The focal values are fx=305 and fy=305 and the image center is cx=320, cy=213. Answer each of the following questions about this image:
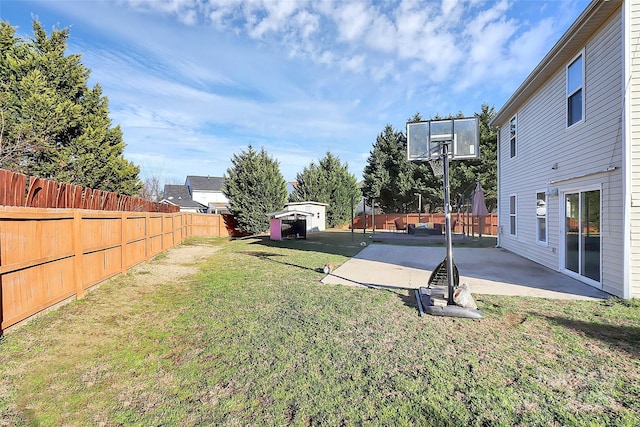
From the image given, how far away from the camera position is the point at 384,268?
7.98 m

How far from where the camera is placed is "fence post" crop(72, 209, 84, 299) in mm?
4828

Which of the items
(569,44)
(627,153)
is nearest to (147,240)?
(627,153)

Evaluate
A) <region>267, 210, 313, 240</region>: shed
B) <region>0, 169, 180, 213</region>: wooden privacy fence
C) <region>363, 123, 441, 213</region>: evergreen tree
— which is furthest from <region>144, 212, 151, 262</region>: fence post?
<region>363, 123, 441, 213</region>: evergreen tree

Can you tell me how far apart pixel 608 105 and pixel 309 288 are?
628 centimetres

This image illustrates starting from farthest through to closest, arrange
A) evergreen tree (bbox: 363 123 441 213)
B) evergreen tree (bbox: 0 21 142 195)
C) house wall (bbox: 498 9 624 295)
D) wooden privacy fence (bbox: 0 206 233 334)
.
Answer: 1. evergreen tree (bbox: 363 123 441 213)
2. evergreen tree (bbox: 0 21 142 195)
3. house wall (bbox: 498 9 624 295)
4. wooden privacy fence (bbox: 0 206 233 334)

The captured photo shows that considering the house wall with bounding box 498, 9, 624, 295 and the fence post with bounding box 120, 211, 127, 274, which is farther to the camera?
the fence post with bounding box 120, 211, 127, 274

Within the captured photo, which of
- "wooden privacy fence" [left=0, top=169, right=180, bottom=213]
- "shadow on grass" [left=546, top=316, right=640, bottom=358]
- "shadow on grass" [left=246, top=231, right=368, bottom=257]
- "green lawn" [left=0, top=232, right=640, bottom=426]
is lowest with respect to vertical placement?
"shadow on grass" [left=246, top=231, right=368, bottom=257]

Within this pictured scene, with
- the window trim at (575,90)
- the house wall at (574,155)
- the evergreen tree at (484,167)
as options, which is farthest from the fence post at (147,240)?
the evergreen tree at (484,167)

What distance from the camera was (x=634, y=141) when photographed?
4.88 metres

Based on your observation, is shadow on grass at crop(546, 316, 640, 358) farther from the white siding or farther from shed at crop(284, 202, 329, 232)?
shed at crop(284, 202, 329, 232)

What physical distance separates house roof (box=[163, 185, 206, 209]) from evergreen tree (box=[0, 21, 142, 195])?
21006mm

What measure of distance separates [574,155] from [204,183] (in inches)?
1628

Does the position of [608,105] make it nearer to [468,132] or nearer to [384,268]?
[468,132]

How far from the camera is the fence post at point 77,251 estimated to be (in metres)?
4.83
